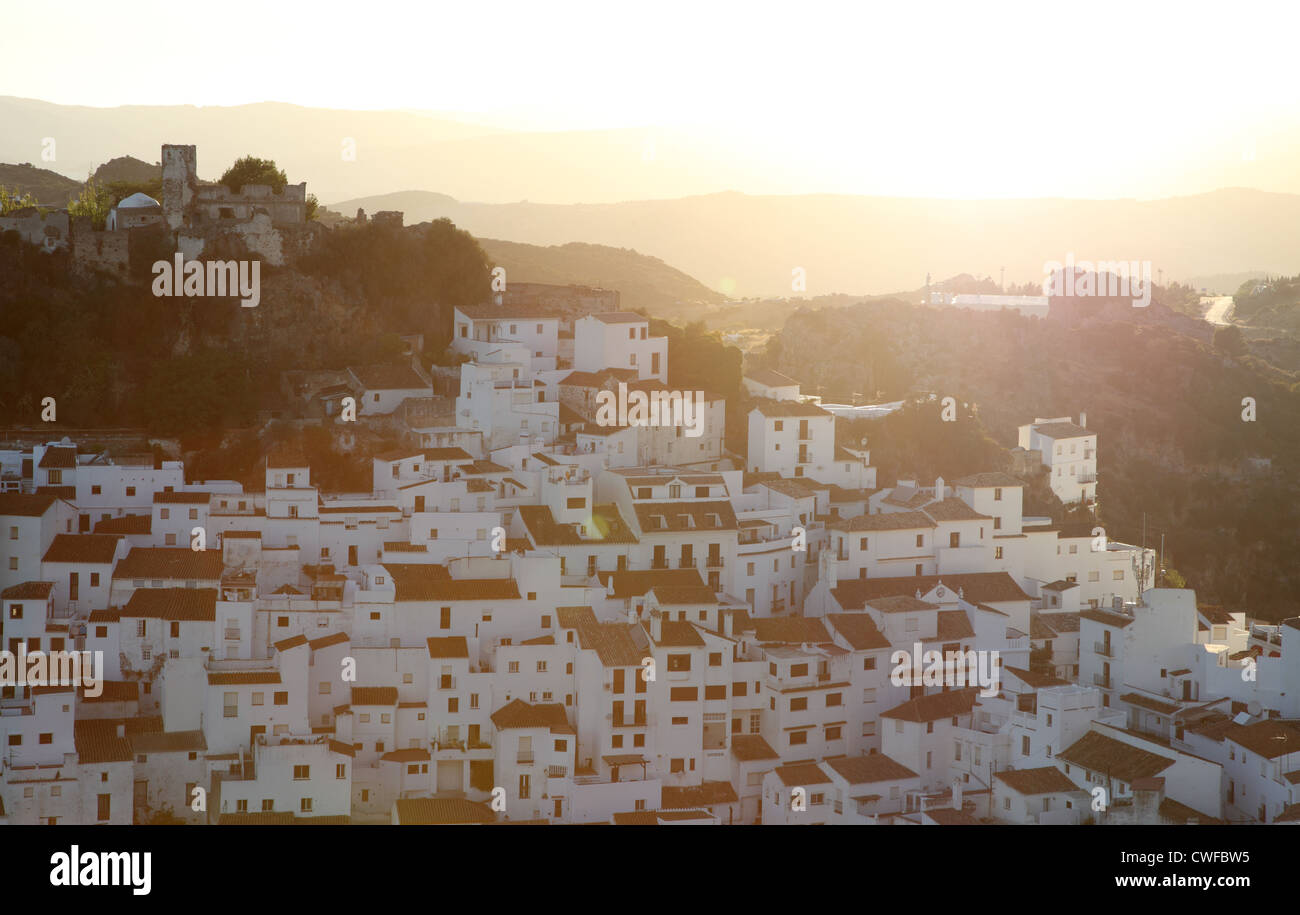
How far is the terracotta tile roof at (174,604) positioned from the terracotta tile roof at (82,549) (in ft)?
2.73

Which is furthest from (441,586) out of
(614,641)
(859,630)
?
(859,630)

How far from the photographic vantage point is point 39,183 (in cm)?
5344

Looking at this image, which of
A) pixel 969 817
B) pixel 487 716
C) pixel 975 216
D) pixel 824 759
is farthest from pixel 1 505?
pixel 975 216

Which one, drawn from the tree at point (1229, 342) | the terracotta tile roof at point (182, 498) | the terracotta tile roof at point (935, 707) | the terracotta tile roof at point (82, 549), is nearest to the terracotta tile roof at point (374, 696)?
the terracotta tile roof at point (82, 549)

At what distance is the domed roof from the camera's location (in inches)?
1252

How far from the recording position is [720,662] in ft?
72.5

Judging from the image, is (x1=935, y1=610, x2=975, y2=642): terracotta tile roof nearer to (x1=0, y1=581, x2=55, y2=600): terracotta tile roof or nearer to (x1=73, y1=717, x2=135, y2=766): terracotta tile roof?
(x1=73, y1=717, x2=135, y2=766): terracotta tile roof

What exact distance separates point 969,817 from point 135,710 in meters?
12.2

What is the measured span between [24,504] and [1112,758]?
55.3 ft

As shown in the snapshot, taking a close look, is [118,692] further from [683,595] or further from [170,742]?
[683,595]

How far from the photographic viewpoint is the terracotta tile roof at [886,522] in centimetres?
2595

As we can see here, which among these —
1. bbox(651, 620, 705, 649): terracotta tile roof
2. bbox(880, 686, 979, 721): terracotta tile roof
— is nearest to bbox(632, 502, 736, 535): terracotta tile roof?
bbox(651, 620, 705, 649): terracotta tile roof

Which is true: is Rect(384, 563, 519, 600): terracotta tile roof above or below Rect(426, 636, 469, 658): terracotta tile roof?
above

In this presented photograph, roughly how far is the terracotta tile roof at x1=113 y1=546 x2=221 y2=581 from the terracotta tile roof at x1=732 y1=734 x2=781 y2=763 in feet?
27.9
